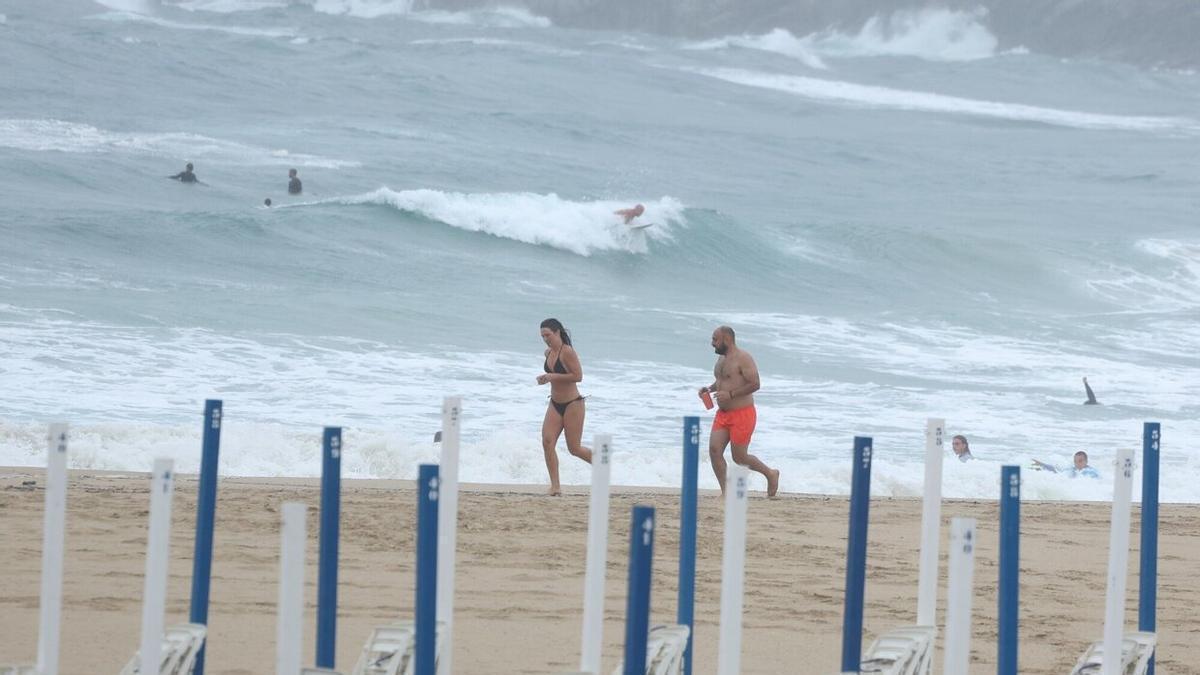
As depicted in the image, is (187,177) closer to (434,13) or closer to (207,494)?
(207,494)

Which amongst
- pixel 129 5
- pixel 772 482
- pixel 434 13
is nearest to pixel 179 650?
pixel 772 482

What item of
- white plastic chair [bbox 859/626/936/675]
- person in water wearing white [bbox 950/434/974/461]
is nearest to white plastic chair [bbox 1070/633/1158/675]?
white plastic chair [bbox 859/626/936/675]

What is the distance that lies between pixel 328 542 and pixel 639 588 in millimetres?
998

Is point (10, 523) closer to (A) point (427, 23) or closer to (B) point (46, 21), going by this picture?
(B) point (46, 21)

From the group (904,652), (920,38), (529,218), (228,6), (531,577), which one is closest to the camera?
(904,652)

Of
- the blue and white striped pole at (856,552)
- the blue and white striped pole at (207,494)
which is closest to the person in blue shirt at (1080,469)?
the blue and white striped pole at (856,552)

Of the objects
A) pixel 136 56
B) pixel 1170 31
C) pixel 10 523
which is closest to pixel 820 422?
pixel 10 523

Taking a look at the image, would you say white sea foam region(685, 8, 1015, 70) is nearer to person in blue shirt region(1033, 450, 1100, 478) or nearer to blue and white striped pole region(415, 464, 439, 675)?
person in blue shirt region(1033, 450, 1100, 478)

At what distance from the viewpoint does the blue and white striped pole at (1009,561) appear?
4.72 metres

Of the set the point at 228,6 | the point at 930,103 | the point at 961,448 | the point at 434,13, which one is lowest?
the point at 961,448

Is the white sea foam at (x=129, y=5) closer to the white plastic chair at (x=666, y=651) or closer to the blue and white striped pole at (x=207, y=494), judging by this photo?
the blue and white striped pole at (x=207, y=494)

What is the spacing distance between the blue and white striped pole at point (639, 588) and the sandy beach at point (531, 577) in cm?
227

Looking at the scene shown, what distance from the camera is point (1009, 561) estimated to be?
190 inches

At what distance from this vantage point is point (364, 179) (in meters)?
31.4
